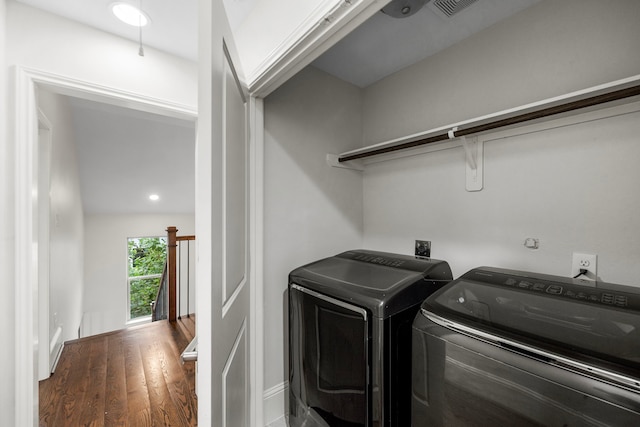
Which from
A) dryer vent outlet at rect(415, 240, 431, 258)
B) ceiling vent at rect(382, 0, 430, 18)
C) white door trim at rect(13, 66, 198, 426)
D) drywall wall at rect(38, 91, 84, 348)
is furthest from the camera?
drywall wall at rect(38, 91, 84, 348)

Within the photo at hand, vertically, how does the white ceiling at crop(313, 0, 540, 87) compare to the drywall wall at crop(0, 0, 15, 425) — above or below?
above

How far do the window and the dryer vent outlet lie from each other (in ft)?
17.5

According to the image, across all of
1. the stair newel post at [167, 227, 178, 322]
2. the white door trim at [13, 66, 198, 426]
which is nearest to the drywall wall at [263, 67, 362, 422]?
the white door trim at [13, 66, 198, 426]

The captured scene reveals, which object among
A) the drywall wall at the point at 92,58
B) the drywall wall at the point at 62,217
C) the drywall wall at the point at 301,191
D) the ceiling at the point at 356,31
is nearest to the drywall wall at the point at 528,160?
the ceiling at the point at 356,31

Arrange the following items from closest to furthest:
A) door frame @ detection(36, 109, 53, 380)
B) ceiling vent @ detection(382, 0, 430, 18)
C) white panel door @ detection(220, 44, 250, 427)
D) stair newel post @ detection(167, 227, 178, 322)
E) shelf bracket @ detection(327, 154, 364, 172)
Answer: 1. white panel door @ detection(220, 44, 250, 427)
2. ceiling vent @ detection(382, 0, 430, 18)
3. shelf bracket @ detection(327, 154, 364, 172)
4. door frame @ detection(36, 109, 53, 380)
5. stair newel post @ detection(167, 227, 178, 322)

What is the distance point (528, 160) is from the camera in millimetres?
1332

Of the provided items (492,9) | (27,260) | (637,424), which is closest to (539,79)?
(492,9)

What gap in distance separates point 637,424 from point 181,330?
3.58 metres

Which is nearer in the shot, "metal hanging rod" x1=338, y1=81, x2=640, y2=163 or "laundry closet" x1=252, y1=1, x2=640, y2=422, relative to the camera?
"metal hanging rod" x1=338, y1=81, x2=640, y2=163

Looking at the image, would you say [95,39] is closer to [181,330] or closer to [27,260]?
[27,260]

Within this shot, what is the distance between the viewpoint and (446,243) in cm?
162

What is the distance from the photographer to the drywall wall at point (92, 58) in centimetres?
136

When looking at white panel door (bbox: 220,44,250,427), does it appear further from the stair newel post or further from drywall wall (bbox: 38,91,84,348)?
the stair newel post

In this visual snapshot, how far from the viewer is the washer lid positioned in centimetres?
65
